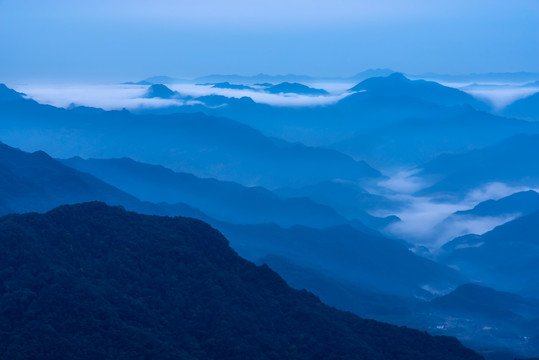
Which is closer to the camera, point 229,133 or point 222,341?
point 222,341

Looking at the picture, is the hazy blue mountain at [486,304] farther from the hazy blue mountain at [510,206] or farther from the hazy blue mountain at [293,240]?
the hazy blue mountain at [510,206]

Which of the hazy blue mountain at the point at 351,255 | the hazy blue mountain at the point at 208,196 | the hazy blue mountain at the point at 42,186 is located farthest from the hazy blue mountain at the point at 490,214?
the hazy blue mountain at the point at 42,186

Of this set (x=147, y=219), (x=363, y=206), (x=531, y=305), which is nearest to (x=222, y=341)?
(x=147, y=219)

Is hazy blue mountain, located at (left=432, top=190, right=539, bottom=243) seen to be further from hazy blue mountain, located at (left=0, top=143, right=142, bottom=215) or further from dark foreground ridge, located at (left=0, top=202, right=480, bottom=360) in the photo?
dark foreground ridge, located at (left=0, top=202, right=480, bottom=360)

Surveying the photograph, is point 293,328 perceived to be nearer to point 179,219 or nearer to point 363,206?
point 179,219

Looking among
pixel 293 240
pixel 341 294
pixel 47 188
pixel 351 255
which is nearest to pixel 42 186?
pixel 47 188

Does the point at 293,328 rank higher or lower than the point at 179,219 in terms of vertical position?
lower
